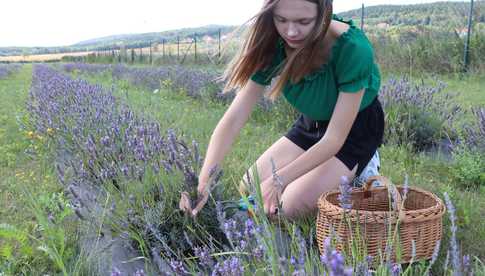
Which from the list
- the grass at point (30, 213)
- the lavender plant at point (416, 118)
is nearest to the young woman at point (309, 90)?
the grass at point (30, 213)

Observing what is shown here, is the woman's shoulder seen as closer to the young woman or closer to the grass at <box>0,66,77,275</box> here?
the young woman

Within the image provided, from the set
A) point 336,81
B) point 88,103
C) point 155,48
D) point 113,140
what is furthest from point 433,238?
point 155,48

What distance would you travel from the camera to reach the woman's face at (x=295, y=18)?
1921mm

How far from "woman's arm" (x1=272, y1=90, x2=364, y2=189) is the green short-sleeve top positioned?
0.18 feet

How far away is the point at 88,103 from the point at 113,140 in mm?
1273

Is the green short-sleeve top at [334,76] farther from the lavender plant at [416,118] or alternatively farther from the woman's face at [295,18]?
the lavender plant at [416,118]

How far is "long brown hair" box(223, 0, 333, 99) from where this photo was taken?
2023mm

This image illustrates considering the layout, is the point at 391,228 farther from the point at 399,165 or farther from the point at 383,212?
the point at 399,165

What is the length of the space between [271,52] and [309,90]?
0.26 m

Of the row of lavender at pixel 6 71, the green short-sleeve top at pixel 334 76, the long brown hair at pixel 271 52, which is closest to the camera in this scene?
the long brown hair at pixel 271 52

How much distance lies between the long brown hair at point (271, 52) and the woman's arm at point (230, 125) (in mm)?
62

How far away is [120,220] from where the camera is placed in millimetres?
2037

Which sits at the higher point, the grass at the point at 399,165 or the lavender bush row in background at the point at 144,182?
the lavender bush row in background at the point at 144,182

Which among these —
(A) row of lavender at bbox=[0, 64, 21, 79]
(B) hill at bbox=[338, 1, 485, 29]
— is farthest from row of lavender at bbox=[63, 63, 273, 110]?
(A) row of lavender at bbox=[0, 64, 21, 79]
